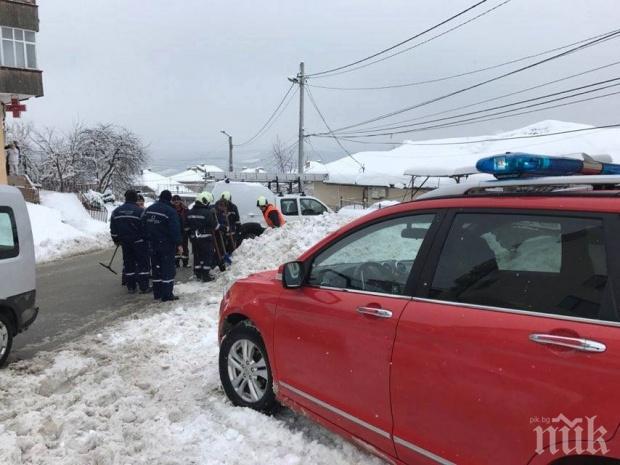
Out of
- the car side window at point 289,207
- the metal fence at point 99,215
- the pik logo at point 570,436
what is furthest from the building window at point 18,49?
the pik logo at point 570,436

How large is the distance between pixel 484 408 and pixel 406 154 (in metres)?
51.5

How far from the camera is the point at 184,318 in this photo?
721 cm

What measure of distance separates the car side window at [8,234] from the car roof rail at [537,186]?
4.63 m

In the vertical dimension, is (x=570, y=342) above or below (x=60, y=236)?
above

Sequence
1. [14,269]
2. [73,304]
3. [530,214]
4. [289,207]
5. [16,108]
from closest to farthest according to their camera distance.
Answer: [530,214], [14,269], [73,304], [289,207], [16,108]

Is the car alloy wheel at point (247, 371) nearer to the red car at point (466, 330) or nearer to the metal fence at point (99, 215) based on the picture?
the red car at point (466, 330)

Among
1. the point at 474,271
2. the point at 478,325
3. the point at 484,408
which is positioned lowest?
the point at 484,408

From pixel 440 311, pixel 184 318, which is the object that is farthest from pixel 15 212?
pixel 440 311

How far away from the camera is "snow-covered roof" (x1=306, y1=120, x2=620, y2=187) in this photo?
112ft

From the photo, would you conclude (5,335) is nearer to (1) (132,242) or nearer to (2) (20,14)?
(1) (132,242)

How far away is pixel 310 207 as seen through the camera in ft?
53.7

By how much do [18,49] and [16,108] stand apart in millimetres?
3525

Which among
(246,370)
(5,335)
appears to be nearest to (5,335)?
(5,335)

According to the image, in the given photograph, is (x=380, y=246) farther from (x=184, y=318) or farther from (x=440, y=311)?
(x=184, y=318)
